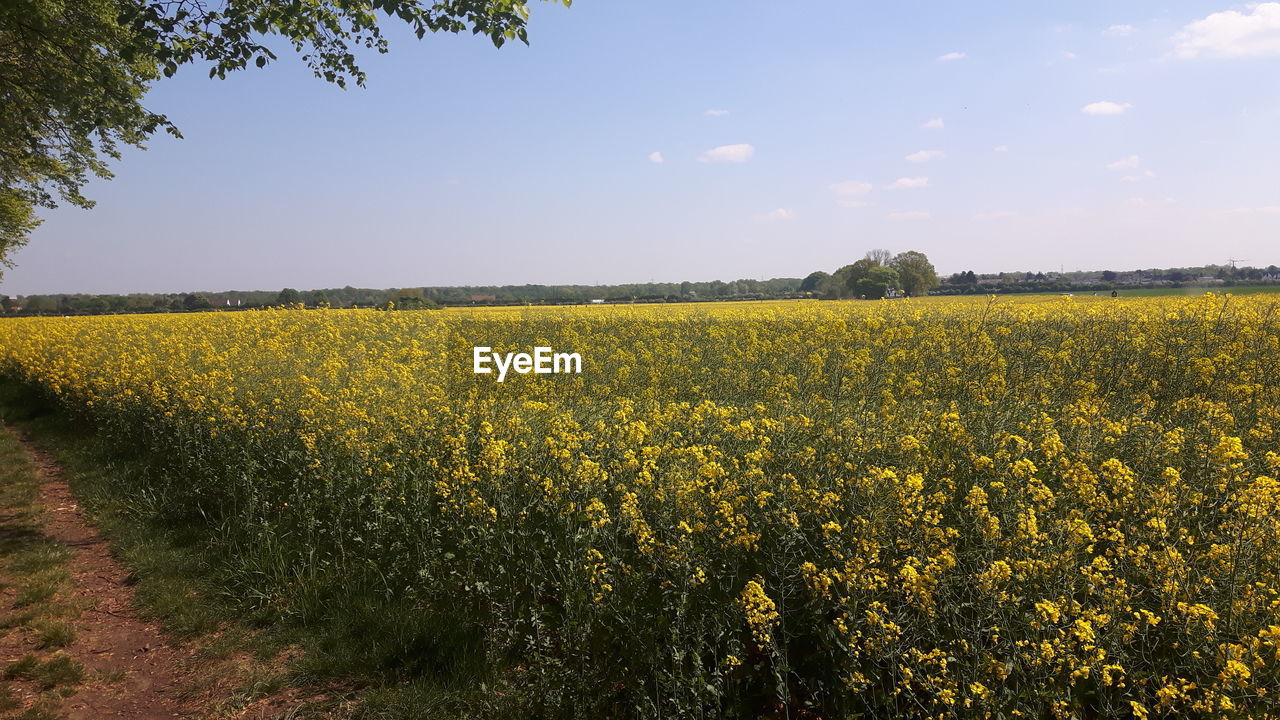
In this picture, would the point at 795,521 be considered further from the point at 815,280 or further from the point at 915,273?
the point at 815,280

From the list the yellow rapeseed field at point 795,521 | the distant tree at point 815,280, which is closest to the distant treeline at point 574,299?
the distant tree at point 815,280

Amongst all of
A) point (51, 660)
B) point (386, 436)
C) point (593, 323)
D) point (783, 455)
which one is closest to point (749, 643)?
point (783, 455)

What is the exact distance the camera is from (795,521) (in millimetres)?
3676

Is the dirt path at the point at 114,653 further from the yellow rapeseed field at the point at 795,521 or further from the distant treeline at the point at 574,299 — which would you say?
the distant treeline at the point at 574,299

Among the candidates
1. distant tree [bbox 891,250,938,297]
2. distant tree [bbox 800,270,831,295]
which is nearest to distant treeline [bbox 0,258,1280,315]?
distant tree [bbox 891,250,938,297]

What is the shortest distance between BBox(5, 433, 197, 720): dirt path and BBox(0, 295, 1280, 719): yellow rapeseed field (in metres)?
0.67

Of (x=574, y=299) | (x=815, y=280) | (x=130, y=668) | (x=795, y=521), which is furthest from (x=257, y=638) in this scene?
(x=815, y=280)

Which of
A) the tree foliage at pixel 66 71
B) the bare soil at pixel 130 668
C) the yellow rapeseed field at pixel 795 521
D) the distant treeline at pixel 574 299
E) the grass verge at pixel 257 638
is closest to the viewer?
the yellow rapeseed field at pixel 795 521

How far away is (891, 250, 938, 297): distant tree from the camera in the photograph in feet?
145

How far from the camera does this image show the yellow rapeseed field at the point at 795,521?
2.91 m

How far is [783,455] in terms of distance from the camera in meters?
5.04

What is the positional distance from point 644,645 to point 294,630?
9.08 ft

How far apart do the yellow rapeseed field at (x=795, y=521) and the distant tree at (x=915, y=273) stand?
120 ft

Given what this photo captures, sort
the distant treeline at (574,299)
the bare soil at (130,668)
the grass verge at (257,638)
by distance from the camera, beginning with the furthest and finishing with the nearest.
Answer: the distant treeline at (574,299) < the bare soil at (130,668) < the grass verge at (257,638)
